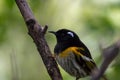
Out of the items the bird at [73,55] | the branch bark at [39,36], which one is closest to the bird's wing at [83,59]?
the bird at [73,55]

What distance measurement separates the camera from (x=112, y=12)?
2.43m

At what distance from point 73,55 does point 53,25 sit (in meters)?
0.49

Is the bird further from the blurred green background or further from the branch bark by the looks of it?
the branch bark

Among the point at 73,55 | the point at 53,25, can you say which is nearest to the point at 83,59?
the point at 73,55

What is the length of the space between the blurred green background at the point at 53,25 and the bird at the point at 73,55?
0.06 metres

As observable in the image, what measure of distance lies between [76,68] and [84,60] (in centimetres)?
11

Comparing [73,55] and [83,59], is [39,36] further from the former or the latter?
[73,55]

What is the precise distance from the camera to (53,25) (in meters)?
3.12

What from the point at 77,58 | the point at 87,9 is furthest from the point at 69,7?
the point at 77,58

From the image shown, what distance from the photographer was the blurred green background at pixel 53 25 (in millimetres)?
2447

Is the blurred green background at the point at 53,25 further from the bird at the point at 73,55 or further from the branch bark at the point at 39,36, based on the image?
the branch bark at the point at 39,36

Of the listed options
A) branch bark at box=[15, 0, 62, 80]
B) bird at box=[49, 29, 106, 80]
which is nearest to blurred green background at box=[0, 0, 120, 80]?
bird at box=[49, 29, 106, 80]

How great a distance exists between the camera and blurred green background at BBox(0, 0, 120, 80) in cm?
245

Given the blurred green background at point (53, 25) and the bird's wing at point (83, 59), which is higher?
the blurred green background at point (53, 25)
